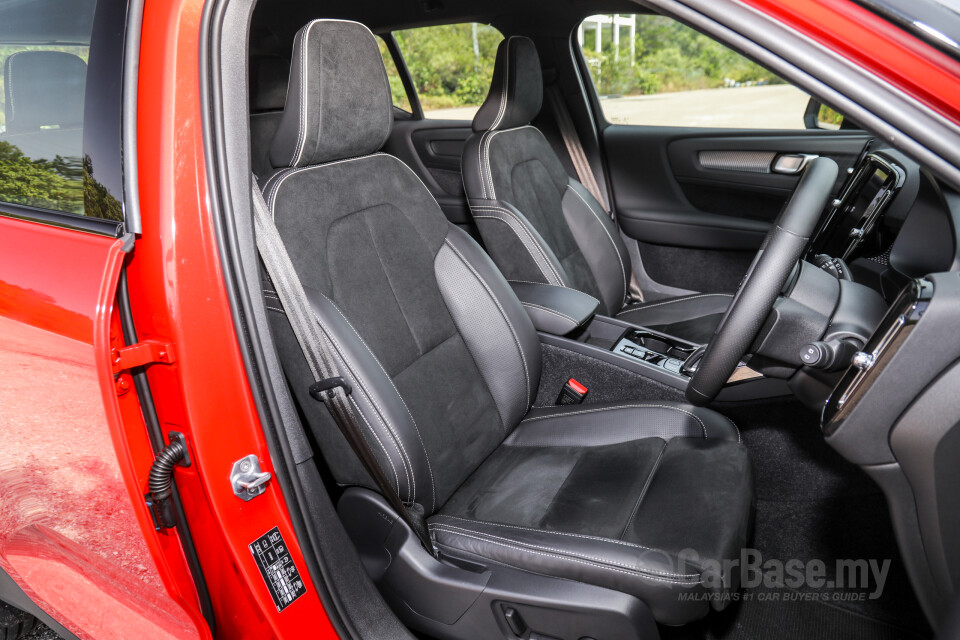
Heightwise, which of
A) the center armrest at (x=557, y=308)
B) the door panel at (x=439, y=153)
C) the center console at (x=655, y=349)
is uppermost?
the center armrest at (x=557, y=308)

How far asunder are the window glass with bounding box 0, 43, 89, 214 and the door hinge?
9.5 inches

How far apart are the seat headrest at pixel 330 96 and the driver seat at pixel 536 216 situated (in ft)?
2.88

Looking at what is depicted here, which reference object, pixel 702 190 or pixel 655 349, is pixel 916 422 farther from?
pixel 702 190

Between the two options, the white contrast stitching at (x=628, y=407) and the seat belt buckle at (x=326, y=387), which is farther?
the white contrast stitching at (x=628, y=407)

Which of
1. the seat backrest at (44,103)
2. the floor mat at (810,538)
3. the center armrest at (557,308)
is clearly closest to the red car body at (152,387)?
the seat backrest at (44,103)

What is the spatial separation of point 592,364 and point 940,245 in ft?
3.20

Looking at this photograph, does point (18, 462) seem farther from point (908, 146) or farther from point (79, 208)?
point (908, 146)

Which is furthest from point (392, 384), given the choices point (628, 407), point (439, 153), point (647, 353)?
point (439, 153)

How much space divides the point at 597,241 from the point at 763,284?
1.64 meters

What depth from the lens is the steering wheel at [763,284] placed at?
1204 mm

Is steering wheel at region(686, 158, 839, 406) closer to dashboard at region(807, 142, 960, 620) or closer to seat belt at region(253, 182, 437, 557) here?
dashboard at region(807, 142, 960, 620)

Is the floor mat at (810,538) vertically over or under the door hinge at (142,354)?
under

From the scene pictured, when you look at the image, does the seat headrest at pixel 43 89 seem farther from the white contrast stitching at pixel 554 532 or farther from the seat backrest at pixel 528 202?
the seat backrest at pixel 528 202

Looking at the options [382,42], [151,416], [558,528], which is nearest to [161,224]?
[151,416]
